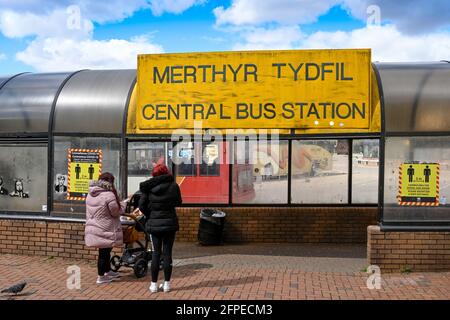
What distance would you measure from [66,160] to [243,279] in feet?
11.8

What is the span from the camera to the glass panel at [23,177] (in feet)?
27.6

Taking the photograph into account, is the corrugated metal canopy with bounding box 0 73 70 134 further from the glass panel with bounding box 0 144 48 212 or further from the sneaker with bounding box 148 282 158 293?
the sneaker with bounding box 148 282 158 293

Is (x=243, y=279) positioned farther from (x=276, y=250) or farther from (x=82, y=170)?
(x=82, y=170)

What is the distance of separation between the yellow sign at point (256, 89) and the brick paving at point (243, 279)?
2.25 meters

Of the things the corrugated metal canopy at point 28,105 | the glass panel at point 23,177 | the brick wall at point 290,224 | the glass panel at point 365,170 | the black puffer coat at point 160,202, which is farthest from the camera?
the glass panel at point 365,170

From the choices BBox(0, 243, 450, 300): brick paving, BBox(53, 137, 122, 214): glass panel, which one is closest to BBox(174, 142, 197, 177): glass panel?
BBox(0, 243, 450, 300): brick paving

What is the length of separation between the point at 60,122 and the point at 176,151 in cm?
282

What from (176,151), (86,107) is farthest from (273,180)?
(86,107)

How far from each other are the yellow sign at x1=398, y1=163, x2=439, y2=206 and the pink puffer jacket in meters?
4.20

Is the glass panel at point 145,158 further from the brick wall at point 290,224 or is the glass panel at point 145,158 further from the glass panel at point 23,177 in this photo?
the glass panel at point 23,177

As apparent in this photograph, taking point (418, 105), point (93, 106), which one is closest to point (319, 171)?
point (418, 105)

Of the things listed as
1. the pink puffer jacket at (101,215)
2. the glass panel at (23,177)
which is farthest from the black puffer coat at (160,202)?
the glass panel at (23,177)

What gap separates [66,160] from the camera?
8.16 metres
